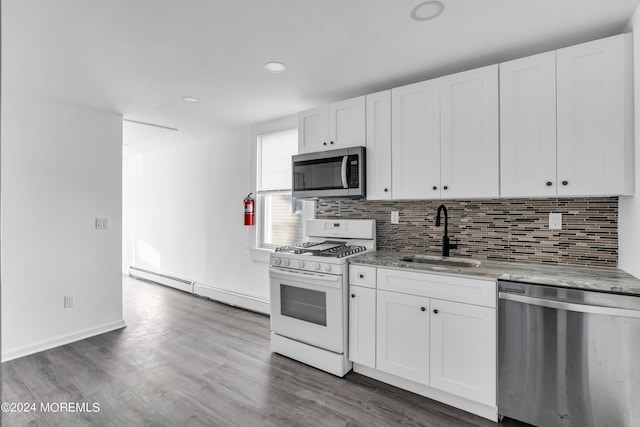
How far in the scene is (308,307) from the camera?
108 inches

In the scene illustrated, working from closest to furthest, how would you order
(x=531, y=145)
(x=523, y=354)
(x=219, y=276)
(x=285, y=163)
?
(x=523, y=354), (x=531, y=145), (x=285, y=163), (x=219, y=276)

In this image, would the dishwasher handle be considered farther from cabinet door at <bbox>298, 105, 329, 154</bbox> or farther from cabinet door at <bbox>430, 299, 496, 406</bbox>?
cabinet door at <bbox>298, 105, 329, 154</bbox>

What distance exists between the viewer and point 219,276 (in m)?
4.64

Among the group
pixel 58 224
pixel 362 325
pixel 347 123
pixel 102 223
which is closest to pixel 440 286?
pixel 362 325

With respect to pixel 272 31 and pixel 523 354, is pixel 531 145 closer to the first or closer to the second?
pixel 523 354

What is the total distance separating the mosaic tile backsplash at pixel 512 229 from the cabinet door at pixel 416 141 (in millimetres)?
354

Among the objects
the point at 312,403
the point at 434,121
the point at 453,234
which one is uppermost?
the point at 434,121

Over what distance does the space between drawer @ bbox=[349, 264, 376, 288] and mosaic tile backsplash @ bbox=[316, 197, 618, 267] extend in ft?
2.01

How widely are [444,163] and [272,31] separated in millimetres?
1469

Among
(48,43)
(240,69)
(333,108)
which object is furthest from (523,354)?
(48,43)

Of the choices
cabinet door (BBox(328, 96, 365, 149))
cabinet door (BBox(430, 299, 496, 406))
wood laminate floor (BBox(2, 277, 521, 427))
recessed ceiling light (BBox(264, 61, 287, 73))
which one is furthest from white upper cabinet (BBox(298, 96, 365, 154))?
wood laminate floor (BBox(2, 277, 521, 427))

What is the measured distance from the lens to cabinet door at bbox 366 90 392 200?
105 inches

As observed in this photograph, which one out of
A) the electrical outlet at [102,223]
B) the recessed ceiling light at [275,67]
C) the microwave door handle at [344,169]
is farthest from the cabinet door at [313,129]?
the electrical outlet at [102,223]

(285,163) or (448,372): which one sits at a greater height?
(285,163)
